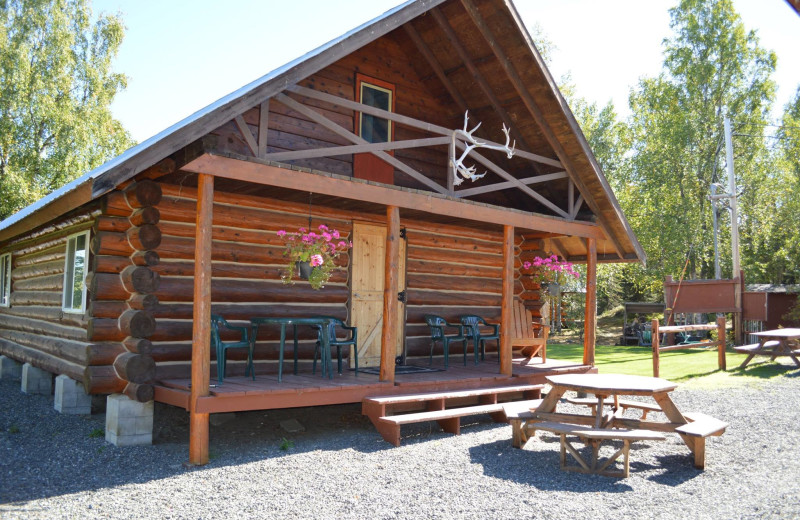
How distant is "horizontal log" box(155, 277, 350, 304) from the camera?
819 cm

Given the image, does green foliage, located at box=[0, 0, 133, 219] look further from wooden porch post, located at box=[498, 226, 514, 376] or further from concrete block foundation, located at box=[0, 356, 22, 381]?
wooden porch post, located at box=[498, 226, 514, 376]

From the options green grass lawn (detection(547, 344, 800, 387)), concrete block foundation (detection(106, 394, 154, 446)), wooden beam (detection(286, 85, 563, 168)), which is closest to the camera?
concrete block foundation (detection(106, 394, 154, 446))

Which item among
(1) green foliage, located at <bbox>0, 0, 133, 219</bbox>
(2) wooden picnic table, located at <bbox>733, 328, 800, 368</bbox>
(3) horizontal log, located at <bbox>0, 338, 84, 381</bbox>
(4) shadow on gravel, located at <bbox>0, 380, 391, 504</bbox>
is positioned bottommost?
(4) shadow on gravel, located at <bbox>0, 380, 391, 504</bbox>

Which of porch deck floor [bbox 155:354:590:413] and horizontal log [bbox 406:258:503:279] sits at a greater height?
horizontal log [bbox 406:258:503:279]

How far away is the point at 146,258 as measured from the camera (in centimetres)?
747

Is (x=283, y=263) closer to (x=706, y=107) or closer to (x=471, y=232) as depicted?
(x=471, y=232)

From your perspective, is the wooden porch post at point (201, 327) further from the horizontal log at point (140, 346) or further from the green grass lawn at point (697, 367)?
the green grass lawn at point (697, 367)

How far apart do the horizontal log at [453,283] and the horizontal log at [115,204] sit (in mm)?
5061

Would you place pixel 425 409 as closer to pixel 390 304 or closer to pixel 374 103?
pixel 390 304

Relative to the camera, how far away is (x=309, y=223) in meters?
9.46

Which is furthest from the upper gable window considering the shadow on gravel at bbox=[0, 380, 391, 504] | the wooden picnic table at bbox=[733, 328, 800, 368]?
the wooden picnic table at bbox=[733, 328, 800, 368]

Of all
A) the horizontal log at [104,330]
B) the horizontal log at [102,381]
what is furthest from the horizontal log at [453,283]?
the horizontal log at [102,381]

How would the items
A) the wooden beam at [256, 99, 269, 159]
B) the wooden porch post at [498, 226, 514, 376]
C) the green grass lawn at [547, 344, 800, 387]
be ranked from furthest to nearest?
1. the green grass lawn at [547, 344, 800, 387]
2. the wooden porch post at [498, 226, 514, 376]
3. the wooden beam at [256, 99, 269, 159]

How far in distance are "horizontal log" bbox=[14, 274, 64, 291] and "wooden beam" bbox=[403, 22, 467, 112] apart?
6776 millimetres
